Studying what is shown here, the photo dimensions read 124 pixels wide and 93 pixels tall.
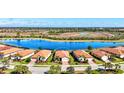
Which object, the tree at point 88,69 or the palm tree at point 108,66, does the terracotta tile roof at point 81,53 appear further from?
the palm tree at point 108,66

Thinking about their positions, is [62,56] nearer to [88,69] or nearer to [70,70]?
[70,70]

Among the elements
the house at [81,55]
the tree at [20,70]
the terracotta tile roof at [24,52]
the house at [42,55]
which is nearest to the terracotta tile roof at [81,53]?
the house at [81,55]
